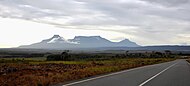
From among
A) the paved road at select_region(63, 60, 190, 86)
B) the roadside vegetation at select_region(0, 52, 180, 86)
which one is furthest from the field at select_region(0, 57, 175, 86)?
the paved road at select_region(63, 60, 190, 86)

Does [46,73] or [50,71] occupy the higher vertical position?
[46,73]

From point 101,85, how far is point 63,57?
370 feet

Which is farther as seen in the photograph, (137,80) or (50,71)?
(50,71)

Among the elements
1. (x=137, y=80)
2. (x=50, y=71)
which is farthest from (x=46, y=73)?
(x=137, y=80)

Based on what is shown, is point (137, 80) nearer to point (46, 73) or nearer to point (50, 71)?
point (46, 73)

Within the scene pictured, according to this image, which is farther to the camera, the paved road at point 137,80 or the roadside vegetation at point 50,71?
the roadside vegetation at point 50,71

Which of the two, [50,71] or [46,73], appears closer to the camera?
[46,73]

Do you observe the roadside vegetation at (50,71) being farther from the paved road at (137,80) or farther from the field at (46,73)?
the paved road at (137,80)

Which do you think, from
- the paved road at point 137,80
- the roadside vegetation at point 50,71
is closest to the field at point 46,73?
the roadside vegetation at point 50,71

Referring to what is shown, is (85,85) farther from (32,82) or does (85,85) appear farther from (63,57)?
(63,57)

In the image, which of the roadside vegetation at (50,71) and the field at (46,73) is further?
the roadside vegetation at (50,71)

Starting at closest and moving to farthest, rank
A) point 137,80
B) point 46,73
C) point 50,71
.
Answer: point 137,80
point 46,73
point 50,71

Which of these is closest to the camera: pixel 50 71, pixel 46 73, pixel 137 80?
pixel 137 80

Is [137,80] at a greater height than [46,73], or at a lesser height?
lesser
